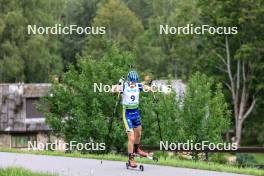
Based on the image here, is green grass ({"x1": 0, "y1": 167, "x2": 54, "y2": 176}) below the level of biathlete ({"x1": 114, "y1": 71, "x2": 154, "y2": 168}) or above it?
below

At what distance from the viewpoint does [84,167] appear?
15.4 metres

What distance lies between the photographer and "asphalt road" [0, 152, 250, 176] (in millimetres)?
14203

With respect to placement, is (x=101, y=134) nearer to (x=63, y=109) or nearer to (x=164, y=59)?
(x=63, y=109)

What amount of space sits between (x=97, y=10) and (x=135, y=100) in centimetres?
7432

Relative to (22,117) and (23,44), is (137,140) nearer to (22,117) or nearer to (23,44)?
(22,117)

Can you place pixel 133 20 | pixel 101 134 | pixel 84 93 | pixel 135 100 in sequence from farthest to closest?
pixel 133 20 → pixel 84 93 → pixel 101 134 → pixel 135 100

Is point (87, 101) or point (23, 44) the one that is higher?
point (23, 44)

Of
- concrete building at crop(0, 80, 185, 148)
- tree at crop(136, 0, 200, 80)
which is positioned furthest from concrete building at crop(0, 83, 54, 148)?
tree at crop(136, 0, 200, 80)

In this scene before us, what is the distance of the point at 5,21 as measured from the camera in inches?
2518

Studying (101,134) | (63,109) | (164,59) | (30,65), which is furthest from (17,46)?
(101,134)

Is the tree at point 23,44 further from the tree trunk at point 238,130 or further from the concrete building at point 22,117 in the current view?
the tree trunk at point 238,130

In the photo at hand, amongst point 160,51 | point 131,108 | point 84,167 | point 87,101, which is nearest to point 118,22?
point 160,51

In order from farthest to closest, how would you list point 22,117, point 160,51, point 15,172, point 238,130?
1. point 160,51
2. point 22,117
3. point 238,130
4. point 15,172

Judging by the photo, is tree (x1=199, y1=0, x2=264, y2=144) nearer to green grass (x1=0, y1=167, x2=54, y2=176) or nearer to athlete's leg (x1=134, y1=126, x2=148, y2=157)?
athlete's leg (x1=134, y1=126, x2=148, y2=157)
